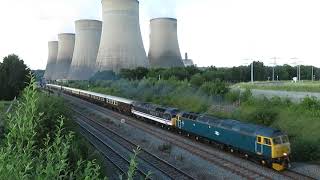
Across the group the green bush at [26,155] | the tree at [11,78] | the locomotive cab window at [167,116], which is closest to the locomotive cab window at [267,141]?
the locomotive cab window at [167,116]

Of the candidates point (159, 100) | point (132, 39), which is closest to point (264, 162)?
point (159, 100)

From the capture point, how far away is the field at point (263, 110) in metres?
20.6

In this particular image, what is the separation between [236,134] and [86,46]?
76.9m

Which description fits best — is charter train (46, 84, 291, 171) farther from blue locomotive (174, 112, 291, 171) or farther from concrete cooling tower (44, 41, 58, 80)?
concrete cooling tower (44, 41, 58, 80)

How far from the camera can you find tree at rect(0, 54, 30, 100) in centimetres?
5172

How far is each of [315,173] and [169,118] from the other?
1338cm

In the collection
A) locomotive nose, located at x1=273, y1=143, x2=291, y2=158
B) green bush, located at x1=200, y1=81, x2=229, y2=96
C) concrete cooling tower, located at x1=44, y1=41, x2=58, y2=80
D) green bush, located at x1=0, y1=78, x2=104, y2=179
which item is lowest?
locomotive nose, located at x1=273, y1=143, x2=291, y2=158

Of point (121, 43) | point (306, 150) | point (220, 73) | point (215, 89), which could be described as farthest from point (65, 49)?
point (306, 150)

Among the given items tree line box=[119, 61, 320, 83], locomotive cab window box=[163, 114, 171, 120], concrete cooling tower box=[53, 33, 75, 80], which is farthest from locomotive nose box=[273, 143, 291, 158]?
concrete cooling tower box=[53, 33, 75, 80]

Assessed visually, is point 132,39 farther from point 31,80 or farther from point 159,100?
point 31,80

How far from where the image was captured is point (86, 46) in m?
92.2

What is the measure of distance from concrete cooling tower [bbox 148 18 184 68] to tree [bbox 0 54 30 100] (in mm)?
34117

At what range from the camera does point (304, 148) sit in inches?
787

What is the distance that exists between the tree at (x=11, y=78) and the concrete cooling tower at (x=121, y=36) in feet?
74.4
